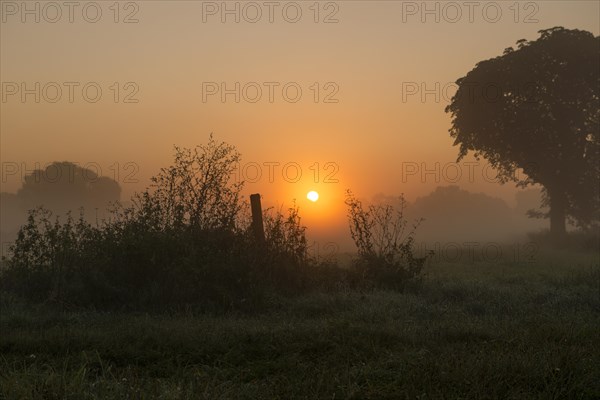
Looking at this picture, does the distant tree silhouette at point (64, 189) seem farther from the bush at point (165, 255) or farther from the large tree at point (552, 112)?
the bush at point (165, 255)

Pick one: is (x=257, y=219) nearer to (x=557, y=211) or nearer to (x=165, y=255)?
(x=165, y=255)

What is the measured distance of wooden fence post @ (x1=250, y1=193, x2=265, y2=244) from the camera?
532 inches

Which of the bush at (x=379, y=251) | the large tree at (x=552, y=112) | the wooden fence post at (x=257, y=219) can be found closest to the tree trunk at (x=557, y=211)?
the large tree at (x=552, y=112)

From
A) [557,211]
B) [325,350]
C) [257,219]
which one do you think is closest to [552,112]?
[557,211]

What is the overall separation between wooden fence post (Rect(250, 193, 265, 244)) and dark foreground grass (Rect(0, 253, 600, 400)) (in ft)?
7.38

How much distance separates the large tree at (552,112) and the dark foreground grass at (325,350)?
75.6ft

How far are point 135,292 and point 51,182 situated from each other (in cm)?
9369

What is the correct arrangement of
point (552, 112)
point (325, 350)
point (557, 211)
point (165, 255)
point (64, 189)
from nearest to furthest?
1. point (325, 350)
2. point (165, 255)
3. point (552, 112)
4. point (557, 211)
5. point (64, 189)

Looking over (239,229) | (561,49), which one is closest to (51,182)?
(561,49)

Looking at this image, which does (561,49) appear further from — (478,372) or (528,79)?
(478,372)

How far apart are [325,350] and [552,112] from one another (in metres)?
30.8

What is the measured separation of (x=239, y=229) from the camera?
13.3 m

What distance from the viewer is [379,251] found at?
566 inches

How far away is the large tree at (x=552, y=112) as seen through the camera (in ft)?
109
